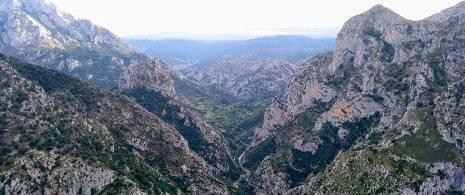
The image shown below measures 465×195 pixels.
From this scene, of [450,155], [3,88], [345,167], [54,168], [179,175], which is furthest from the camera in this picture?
[179,175]

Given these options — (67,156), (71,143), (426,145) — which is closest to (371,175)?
(426,145)

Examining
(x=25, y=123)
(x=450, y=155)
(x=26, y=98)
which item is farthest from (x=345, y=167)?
(x=26, y=98)

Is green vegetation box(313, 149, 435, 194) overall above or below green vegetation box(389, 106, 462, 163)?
below

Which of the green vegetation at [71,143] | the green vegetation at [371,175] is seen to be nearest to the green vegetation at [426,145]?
the green vegetation at [371,175]

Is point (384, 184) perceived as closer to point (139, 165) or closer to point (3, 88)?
point (139, 165)

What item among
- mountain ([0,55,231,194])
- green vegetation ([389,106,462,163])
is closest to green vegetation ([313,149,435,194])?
green vegetation ([389,106,462,163])

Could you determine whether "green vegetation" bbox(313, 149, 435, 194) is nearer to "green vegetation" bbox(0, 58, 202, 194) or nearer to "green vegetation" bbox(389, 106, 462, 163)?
"green vegetation" bbox(389, 106, 462, 163)
